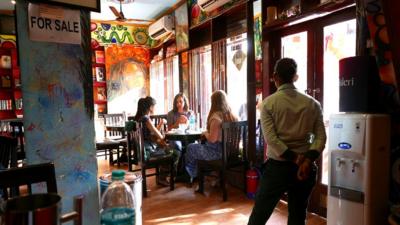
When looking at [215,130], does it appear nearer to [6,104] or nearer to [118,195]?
[118,195]

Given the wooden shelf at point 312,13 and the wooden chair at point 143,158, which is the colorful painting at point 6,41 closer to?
the wooden chair at point 143,158

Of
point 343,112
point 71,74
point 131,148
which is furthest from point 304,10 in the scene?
point 131,148

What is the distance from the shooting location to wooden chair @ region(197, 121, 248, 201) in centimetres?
362

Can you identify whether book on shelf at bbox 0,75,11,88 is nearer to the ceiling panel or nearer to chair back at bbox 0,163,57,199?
the ceiling panel

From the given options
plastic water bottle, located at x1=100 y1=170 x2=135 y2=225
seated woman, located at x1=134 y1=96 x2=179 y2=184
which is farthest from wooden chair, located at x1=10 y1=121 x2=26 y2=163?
plastic water bottle, located at x1=100 y1=170 x2=135 y2=225

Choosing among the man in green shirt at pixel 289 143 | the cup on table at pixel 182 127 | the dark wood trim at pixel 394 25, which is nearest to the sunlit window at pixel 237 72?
the cup on table at pixel 182 127

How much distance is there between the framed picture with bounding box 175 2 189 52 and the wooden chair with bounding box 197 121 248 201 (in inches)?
92.1

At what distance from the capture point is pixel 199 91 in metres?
5.42

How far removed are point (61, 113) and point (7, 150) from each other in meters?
0.77

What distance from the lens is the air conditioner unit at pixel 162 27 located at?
6.01 meters

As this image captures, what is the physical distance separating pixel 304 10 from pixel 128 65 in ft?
16.4

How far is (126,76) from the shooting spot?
724 centimetres

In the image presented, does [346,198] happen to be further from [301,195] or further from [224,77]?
[224,77]

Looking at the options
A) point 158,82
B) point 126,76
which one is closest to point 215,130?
point 158,82
